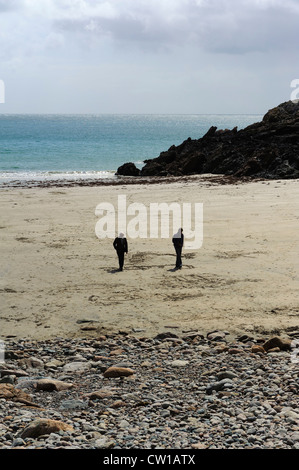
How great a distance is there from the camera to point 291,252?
62.9 feet

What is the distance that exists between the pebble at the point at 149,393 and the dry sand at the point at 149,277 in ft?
3.60

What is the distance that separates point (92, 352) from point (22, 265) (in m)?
7.73

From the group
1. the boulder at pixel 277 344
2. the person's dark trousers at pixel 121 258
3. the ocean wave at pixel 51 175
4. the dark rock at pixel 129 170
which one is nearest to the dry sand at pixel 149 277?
the person's dark trousers at pixel 121 258

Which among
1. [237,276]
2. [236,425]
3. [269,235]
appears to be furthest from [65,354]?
[269,235]

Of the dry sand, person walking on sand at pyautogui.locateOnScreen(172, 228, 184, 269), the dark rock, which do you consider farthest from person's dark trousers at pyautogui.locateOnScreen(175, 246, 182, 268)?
the dark rock

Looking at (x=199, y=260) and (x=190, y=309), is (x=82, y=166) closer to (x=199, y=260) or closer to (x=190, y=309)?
(x=199, y=260)

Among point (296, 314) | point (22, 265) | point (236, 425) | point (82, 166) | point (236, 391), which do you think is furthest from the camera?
point (82, 166)

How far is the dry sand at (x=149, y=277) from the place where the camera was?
1337 centimetres

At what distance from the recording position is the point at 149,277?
16.9 m
